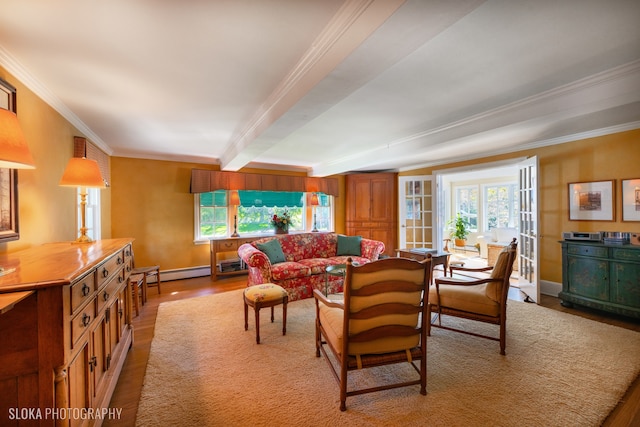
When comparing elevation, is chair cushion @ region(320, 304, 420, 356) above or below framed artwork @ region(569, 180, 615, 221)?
below

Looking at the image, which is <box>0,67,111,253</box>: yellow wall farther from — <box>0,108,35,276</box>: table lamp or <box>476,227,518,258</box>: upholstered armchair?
<box>476,227,518,258</box>: upholstered armchair

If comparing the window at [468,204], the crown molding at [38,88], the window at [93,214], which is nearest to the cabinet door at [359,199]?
the window at [468,204]

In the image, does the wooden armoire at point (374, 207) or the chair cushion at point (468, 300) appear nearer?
the chair cushion at point (468, 300)

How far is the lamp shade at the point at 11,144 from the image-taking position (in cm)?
119

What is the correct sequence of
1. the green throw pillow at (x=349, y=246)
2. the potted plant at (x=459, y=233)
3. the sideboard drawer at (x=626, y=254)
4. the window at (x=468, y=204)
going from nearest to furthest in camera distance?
the sideboard drawer at (x=626, y=254) → the green throw pillow at (x=349, y=246) → the potted plant at (x=459, y=233) → the window at (x=468, y=204)

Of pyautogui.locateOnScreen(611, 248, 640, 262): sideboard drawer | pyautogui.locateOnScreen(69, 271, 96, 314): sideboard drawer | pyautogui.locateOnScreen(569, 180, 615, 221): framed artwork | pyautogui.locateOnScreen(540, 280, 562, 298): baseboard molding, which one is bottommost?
pyautogui.locateOnScreen(540, 280, 562, 298): baseboard molding

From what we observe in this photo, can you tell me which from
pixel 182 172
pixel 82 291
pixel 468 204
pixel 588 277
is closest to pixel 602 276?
pixel 588 277

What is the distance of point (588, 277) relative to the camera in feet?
10.8

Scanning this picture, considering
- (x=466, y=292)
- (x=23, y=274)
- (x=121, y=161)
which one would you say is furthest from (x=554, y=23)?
(x=121, y=161)

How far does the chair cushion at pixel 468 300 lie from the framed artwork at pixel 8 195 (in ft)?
11.7

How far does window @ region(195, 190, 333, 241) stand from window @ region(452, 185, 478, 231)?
4.59 meters

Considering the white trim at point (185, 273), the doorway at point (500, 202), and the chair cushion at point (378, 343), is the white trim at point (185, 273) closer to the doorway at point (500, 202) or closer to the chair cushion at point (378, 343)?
the chair cushion at point (378, 343)

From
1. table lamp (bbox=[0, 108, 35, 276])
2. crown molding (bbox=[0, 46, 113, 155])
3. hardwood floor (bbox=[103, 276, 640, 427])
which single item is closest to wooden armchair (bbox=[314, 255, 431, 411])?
hardwood floor (bbox=[103, 276, 640, 427])

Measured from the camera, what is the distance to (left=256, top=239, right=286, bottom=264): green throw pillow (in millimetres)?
4098
